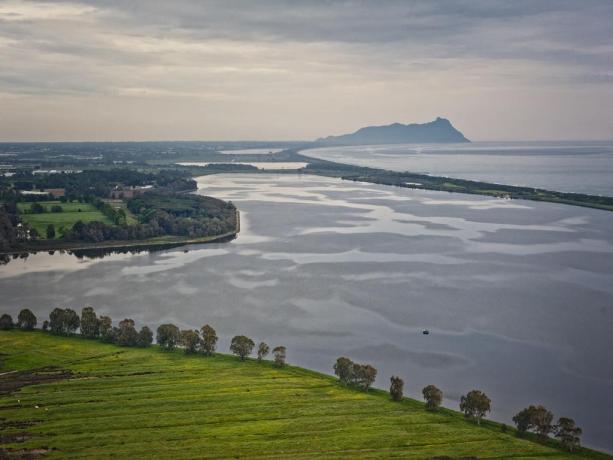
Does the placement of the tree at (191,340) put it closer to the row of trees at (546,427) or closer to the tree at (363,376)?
the tree at (363,376)

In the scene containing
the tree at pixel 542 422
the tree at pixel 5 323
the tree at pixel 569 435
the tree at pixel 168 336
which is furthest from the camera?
the tree at pixel 5 323

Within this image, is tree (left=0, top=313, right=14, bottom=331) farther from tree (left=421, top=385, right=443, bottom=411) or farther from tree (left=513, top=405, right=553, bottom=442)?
tree (left=513, top=405, right=553, bottom=442)

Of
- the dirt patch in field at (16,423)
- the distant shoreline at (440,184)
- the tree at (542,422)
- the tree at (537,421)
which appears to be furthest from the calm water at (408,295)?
the distant shoreline at (440,184)

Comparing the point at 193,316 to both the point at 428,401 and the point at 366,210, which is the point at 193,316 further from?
the point at 366,210

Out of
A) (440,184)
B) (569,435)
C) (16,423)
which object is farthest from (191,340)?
(440,184)

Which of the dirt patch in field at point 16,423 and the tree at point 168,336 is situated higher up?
the tree at point 168,336

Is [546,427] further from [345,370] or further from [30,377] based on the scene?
[30,377]
